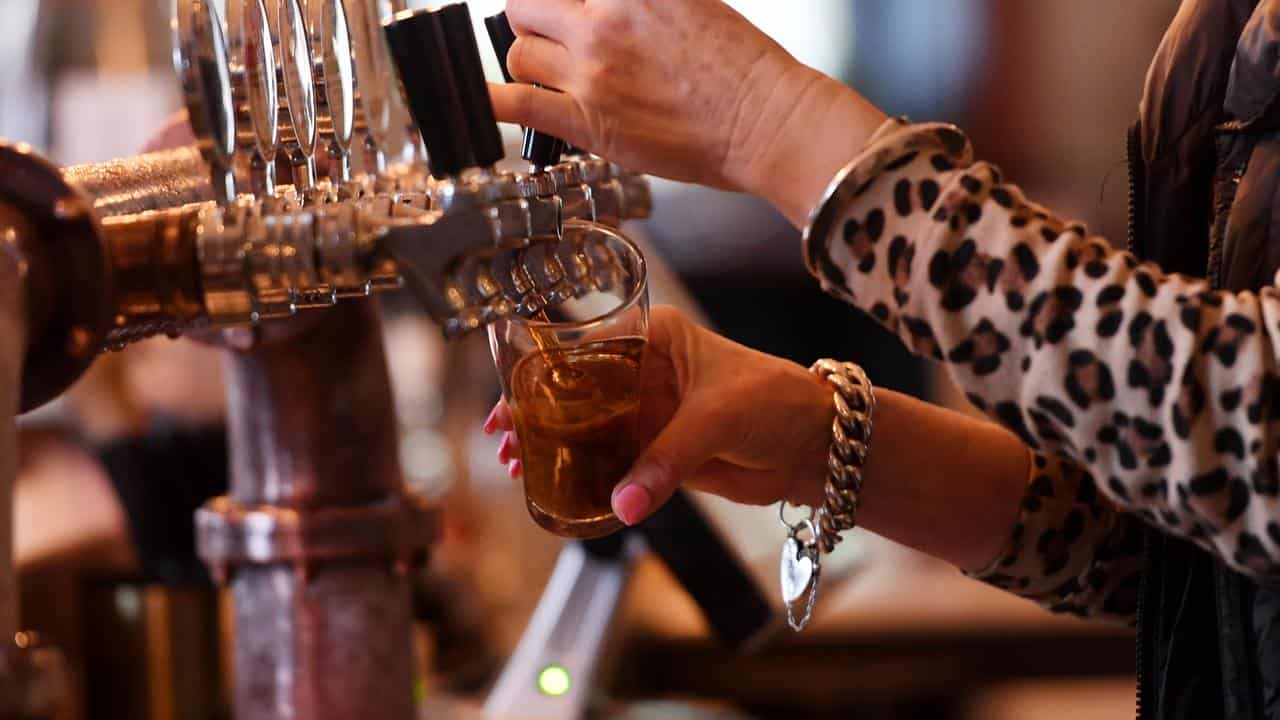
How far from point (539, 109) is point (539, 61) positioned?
0.09 feet

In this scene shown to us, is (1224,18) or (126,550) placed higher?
(1224,18)

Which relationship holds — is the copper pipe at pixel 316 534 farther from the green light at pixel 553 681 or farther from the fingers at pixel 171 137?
the green light at pixel 553 681

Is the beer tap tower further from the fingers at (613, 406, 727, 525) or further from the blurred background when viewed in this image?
the blurred background

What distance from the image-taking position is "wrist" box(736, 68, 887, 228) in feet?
2.34

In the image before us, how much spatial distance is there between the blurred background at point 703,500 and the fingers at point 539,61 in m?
0.46

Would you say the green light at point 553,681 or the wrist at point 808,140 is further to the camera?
the green light at point 553,681

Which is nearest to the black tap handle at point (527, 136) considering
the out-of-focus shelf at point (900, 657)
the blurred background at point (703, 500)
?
the blurred background at point (703, 500)

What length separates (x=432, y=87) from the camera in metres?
0.63

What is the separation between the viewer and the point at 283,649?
97 centimetres

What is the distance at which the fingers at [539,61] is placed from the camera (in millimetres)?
739

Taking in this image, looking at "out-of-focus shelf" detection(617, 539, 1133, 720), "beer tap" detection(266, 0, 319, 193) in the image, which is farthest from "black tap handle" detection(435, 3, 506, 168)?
"out-of-focus shelf" detection(617, 539, 1133, 720)

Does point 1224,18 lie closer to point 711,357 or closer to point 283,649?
point 711,357

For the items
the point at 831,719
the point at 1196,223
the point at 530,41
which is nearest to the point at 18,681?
the point at 530,41

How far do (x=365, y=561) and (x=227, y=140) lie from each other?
0.44 m
